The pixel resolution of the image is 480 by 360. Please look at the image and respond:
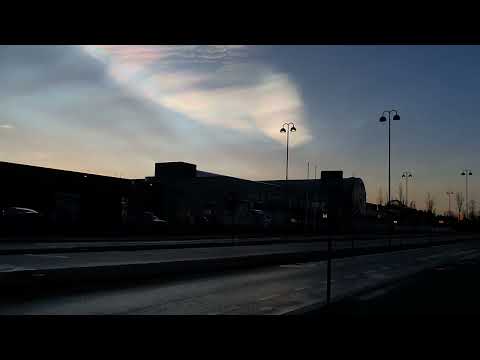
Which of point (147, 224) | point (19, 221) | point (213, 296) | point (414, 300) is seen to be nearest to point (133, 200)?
point (147, 224)

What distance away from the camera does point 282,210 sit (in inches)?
3789

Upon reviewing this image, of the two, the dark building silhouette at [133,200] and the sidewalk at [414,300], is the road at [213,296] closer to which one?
the sidewalk at [414,300]

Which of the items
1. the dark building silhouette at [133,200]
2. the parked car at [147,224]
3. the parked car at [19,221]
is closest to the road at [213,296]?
the dark building silhouette at [133,200]

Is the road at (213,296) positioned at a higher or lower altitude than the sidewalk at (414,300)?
lower

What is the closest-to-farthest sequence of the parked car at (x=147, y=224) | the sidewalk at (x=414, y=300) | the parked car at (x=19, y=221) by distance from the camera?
the sidewalk at (x=414, y=300) < the parked car at (x=19, y=221) < the parked car at (x=147, y=224)

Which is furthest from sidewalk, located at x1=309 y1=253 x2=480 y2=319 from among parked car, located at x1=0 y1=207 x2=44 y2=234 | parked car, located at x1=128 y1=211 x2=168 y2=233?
parked car, located at x1=128 y1=211 x2=168 y2=233

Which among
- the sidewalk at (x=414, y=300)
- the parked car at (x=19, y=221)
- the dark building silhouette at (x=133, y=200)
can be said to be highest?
the dark building silhouette at (x=133, y=200)

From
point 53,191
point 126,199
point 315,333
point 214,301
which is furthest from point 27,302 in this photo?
point 126,199

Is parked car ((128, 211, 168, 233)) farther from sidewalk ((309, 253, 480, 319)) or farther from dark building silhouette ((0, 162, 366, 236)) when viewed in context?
sidewalk ((309, 253, 480, 319))

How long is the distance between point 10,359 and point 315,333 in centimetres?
420

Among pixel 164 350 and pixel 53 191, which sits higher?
pixel 53 191

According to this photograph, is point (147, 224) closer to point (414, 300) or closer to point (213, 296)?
point (213, 296)

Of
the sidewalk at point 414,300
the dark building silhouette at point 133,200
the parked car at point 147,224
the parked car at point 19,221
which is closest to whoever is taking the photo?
the sidewalk at point 414,300
